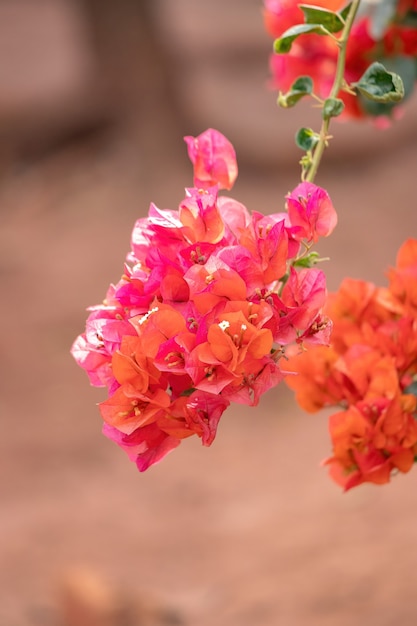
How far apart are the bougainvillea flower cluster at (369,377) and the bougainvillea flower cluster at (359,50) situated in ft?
0.98

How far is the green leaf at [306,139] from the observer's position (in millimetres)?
778

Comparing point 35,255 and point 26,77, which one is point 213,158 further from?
point 26,77

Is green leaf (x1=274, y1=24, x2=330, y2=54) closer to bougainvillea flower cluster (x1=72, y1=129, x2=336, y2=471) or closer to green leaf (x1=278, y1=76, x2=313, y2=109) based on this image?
green leaf (x1=278, y1=76, x2=313, y2=109)

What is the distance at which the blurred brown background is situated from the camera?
222cm

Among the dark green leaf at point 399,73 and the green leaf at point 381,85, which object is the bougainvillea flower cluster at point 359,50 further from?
the green leaf at point 381,85

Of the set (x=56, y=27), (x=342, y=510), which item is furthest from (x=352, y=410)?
(x=56, y=27)

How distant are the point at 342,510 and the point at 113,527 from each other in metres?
0.63

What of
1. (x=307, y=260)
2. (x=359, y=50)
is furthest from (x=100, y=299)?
(x=307, y=260)

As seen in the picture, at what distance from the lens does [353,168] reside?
455 centimetres

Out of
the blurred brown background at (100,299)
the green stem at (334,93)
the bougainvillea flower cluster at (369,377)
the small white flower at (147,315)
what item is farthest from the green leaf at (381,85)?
the blurred brown background at (100,299)

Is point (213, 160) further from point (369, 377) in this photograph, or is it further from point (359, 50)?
point (359, 50)

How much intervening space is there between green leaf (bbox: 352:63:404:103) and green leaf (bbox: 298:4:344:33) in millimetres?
51

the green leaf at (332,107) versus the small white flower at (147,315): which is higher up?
the green leaf at (332,107)

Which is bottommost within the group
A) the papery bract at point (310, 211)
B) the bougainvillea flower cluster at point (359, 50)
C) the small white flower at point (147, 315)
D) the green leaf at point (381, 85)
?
the small white flower at point (147, 315)
